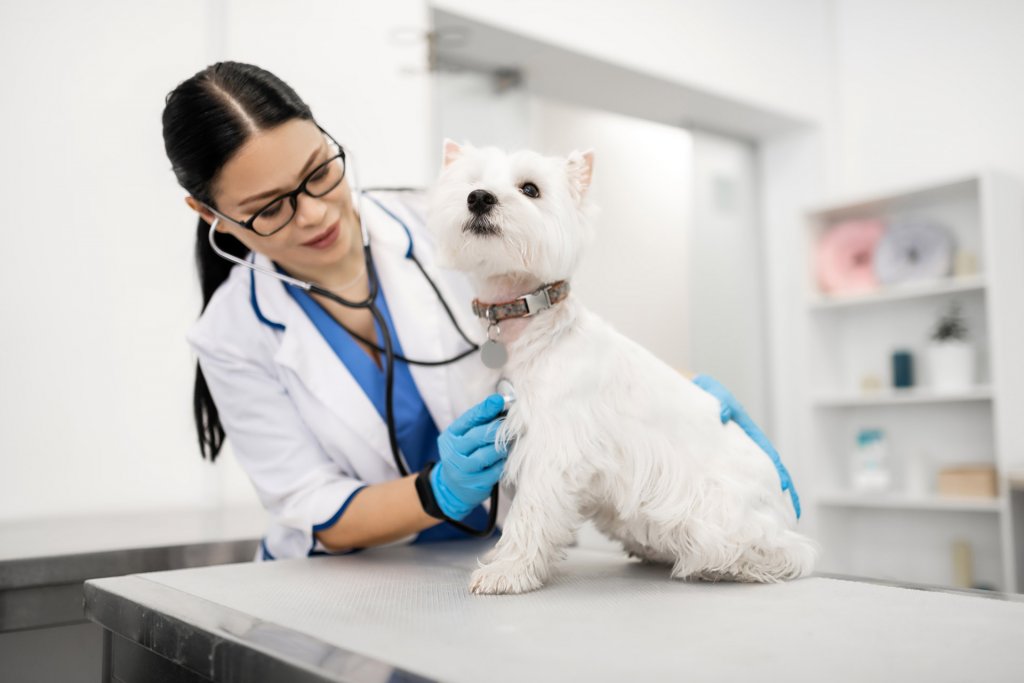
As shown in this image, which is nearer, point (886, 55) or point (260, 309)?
point (260, 309)

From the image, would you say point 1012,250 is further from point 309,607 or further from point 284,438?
point 309,607

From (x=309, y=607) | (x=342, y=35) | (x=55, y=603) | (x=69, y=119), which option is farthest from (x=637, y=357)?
(x=342, y=35)

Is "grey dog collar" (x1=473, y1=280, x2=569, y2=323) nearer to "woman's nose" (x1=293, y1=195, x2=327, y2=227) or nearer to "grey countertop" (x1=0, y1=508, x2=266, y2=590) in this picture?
"woman's nose" (x1=293, y1=195, x2=327, y2=227)

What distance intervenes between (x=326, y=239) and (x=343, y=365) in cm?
21

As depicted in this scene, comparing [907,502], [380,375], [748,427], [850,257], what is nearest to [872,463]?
[907,502]

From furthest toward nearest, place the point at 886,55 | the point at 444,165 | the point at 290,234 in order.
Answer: the point at 886,55
the point at 290,234
the point at 444,165

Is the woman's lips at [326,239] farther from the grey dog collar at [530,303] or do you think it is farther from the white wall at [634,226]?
the white wall at [634,226]

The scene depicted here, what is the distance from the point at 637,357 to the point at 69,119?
1940 millimetres

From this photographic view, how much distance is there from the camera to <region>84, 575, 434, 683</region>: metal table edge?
69 centimetres

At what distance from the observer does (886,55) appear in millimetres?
4367

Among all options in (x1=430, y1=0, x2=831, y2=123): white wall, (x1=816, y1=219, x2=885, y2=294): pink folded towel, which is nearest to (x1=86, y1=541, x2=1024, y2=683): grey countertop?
(x1=430, y1=0, x2=831, y2=123): white wall

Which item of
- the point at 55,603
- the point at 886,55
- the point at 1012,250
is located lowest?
the point at 55,603

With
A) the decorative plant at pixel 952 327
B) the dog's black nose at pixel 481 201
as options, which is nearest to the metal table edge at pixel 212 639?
the dog's black nose at pixel 481 201

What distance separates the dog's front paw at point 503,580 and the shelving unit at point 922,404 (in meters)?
3.03
